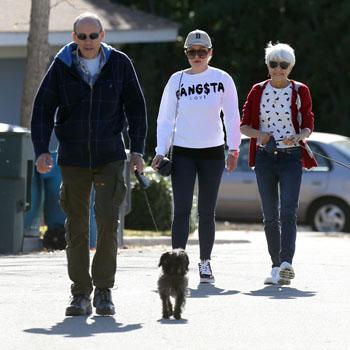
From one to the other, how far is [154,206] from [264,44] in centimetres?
1161

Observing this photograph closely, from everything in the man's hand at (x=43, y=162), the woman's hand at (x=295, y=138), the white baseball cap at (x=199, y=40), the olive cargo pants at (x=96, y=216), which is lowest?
the olive cargo pants at (x=96, y=216)

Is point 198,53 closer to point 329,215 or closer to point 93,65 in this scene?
point 93,65

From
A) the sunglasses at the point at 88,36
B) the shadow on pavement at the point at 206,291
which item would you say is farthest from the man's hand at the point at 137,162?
the shadow on pavement at the point at 206,291

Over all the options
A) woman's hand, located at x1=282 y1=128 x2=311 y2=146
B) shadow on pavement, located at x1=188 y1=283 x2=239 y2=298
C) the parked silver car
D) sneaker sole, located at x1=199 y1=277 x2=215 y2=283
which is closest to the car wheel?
the parked silver car

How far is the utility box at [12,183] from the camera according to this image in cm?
1449

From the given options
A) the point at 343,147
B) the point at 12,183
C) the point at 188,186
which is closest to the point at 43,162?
the point at 188,186

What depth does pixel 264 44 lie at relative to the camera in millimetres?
29062

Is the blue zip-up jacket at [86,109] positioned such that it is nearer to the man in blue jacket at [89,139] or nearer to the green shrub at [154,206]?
the man in blue jacket at [89,139]

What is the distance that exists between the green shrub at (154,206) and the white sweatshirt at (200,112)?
22.9 feet

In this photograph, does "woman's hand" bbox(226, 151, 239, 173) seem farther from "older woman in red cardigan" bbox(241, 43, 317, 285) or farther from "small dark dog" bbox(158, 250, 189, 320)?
"small dark dog" bbox(158, 250, 189, 320)

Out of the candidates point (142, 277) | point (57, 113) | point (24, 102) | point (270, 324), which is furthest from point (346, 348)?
point (24, 102)

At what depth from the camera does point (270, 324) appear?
846 centimetres

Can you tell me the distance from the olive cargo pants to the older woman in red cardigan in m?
2.16

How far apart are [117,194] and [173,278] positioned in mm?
639
